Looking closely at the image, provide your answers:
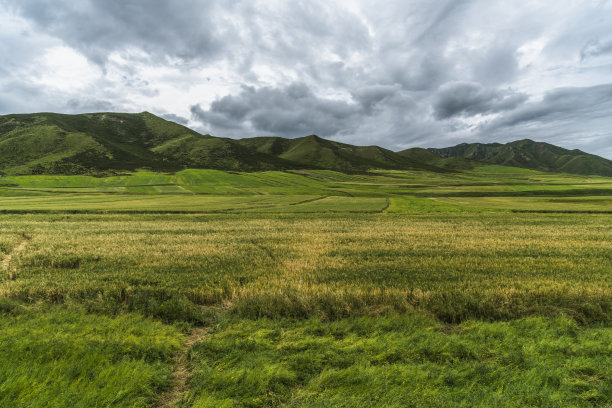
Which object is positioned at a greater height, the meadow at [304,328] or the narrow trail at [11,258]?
the meadow at [304,328]

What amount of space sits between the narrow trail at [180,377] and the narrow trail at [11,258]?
13.4m

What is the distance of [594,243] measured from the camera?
25344mm

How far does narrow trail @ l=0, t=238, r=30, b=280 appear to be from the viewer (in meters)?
15.3

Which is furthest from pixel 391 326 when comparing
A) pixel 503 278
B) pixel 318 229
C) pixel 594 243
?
pixel 594 243

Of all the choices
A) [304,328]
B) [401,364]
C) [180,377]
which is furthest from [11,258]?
[401,364]

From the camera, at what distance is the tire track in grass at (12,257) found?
15330 mm

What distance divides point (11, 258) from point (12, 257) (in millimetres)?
232

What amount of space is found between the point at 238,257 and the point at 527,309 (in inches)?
659

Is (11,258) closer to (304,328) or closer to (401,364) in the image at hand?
(304,328)

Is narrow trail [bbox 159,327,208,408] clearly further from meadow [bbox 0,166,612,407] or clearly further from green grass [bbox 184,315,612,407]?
green grass [bbox 184,315,612,407]

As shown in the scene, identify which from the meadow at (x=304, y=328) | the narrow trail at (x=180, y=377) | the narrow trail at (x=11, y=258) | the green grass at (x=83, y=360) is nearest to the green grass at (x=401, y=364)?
the meadow at (x=304, y=328)

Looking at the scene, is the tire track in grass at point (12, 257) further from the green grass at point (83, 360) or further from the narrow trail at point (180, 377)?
the narrow trail at point (180, 377)

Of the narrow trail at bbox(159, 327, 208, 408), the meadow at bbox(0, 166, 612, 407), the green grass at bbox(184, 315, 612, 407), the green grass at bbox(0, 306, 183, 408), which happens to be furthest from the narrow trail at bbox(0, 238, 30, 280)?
the green grass at bbox(184, 315, 612, 407)

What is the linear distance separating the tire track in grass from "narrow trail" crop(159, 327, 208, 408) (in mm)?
13388
